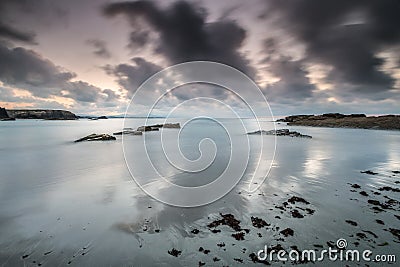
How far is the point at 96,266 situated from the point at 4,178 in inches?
401

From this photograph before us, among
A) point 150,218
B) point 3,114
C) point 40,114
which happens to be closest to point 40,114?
point 40,114

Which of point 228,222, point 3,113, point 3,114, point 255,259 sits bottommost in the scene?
point 255,259

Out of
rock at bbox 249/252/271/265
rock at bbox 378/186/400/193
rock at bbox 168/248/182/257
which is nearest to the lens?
rock at bbox 249/252/271/265

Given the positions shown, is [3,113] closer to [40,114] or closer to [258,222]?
[40,114]

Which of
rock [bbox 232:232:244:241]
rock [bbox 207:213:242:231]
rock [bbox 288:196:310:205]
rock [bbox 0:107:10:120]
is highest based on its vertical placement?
rock [bbox 0:107:10:120]

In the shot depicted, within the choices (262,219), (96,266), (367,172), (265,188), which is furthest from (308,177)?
(96,266)

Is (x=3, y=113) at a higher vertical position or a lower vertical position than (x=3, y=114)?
higher

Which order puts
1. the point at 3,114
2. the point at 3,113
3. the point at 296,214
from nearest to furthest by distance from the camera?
1. the point at 296,214
2. the point at 3,113
3. the point at 3,114

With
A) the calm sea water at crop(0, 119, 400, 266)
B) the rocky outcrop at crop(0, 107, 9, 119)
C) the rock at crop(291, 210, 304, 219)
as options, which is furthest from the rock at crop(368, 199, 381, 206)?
the rocky outcrop at crop(0, 107, 9, 119)

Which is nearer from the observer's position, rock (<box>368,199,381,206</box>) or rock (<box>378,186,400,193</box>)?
rock (<box>368,199,381,206</box>)

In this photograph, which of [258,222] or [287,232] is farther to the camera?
[258,222]

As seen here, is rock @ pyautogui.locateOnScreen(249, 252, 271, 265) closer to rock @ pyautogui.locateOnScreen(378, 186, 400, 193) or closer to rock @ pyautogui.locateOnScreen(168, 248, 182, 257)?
rock @ pyautogui.locateOnScreen(168, 248, 182, 257)

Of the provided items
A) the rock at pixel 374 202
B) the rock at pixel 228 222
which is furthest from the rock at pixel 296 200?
the rock at pixel 228 222

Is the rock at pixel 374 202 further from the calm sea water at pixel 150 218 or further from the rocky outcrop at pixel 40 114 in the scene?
the rocky outcrop at pixel 40 114
